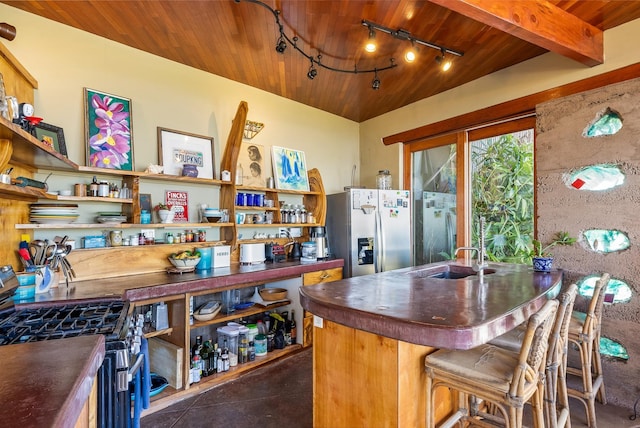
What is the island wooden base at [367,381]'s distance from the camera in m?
1.42

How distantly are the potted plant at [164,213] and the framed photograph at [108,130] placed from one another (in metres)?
0.40

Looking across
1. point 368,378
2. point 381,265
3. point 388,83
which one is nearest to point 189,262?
point 368,378

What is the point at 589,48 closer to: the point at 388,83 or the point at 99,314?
the point at 388,83

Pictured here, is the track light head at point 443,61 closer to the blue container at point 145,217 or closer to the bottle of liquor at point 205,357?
the blue container at point 145,217

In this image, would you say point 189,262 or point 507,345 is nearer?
point 507,345

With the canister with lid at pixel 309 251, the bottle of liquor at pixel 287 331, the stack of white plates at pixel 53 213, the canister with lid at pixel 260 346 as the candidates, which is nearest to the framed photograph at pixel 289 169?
the canister with lid at pixel 309 251

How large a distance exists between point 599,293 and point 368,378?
1.69 metres

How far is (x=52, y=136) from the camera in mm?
2346

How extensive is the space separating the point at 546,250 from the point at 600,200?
0.58m

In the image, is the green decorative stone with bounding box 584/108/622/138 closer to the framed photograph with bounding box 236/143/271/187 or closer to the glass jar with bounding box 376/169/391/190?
the glass jar with bounding box 376/169/391/190

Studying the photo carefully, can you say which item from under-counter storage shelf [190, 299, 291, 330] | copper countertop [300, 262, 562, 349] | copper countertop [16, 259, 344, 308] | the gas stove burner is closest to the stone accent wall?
copper countertop [300, 262, 562, 349]

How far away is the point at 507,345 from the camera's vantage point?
179cm

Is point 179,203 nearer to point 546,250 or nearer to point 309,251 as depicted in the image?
point 309,251

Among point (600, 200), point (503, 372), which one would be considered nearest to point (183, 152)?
point (503, 372)
